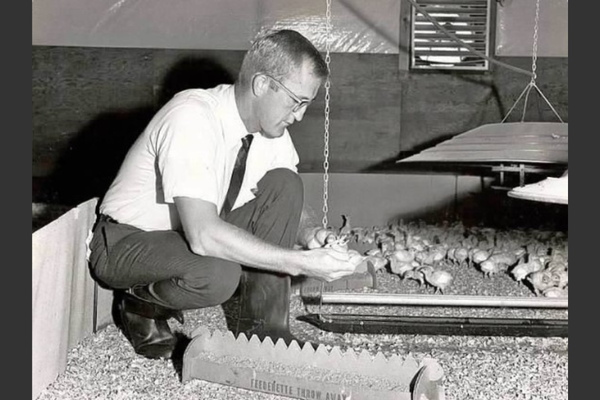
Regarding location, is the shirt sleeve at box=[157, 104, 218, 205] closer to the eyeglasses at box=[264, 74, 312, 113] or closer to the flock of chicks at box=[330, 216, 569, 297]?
the eyeglasses at box=[264, 74, 312, 113]

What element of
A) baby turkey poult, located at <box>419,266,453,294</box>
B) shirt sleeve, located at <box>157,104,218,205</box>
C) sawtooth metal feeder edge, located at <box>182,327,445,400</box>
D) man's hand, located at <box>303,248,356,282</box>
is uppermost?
shirt sleeve, located at <box>157,104,218,205</box>

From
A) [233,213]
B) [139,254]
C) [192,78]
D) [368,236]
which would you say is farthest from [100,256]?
[192,78]

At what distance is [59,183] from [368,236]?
1.84m

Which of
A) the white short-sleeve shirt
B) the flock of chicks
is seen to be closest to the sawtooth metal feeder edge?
the white short-sleeve shirt

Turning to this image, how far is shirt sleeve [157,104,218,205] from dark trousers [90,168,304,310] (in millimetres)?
201

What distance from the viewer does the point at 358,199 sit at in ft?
17.1

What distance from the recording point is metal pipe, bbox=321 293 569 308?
9.66ft

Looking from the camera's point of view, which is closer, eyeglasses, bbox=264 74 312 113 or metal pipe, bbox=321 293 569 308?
A: eyeglasses, bbox=264 74 312 113

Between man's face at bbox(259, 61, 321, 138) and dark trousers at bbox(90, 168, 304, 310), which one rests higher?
man's face at bbox(259, 61, 321, 138)

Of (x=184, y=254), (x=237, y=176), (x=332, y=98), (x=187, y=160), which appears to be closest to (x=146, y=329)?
(x=184, y=254)

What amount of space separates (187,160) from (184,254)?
285 millimetres

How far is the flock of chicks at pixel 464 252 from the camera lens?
355cm

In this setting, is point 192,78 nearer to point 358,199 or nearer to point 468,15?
point 358,199

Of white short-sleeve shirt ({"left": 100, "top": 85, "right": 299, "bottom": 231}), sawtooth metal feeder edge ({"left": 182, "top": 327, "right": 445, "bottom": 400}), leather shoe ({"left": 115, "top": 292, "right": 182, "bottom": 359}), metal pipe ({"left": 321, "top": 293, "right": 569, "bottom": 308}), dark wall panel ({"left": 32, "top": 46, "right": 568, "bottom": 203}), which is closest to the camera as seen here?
sawtooth metal feeder edge ({"left": 182, "top": 327, "right": 445, "bottom": 400})
